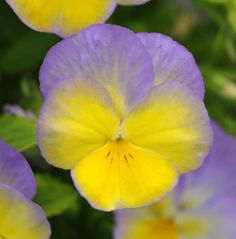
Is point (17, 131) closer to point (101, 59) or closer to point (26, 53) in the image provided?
point (101, 59)

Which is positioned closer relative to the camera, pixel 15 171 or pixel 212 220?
pixel 15 171

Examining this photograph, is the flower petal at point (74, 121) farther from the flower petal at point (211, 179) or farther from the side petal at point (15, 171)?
the flower petal at point (211, 179)

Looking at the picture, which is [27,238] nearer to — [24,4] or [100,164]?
[100,164]

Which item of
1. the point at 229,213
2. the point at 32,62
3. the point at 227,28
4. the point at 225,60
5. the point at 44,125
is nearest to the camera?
the point at 44,125

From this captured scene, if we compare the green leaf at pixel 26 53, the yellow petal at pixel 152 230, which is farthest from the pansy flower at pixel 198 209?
the green leaf at pixel 26 53

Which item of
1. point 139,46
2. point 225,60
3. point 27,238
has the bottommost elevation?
point 225,60

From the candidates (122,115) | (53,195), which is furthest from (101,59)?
(53,195)

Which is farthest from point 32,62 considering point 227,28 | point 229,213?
point 229,213
